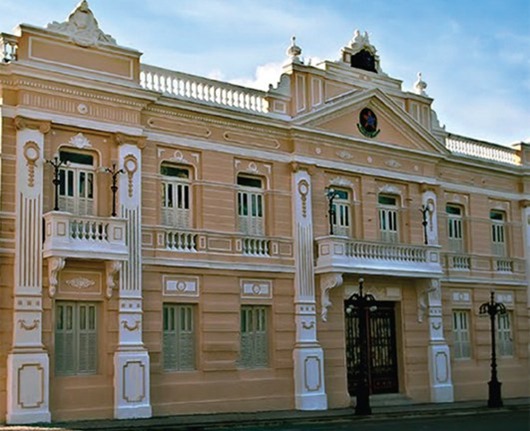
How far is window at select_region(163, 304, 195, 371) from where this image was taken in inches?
931

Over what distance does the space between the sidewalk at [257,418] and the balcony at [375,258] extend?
3.95 meters

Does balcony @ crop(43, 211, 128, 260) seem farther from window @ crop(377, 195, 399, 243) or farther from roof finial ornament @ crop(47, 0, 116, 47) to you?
window @ crop(377, 195, 399, 243)

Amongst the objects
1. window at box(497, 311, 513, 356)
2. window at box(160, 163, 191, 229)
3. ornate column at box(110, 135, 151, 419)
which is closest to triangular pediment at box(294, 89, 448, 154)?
window at box(160, 163, 191, 229)

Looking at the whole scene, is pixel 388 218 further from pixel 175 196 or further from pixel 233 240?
pixel 175 196

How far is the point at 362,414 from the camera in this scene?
79.9 feet

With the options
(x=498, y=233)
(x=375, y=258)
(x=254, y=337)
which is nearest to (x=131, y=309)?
(x=254, y=337)

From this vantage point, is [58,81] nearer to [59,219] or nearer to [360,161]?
[59,219]

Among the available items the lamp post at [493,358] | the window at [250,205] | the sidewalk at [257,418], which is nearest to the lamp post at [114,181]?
the window at [250,205]

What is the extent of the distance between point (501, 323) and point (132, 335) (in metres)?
15.3

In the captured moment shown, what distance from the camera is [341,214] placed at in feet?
92.3

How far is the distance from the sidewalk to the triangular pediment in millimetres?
8223

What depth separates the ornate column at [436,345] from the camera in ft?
95.9

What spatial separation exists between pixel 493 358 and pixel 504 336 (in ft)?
14.0

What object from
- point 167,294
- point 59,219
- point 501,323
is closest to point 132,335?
point 167,294
